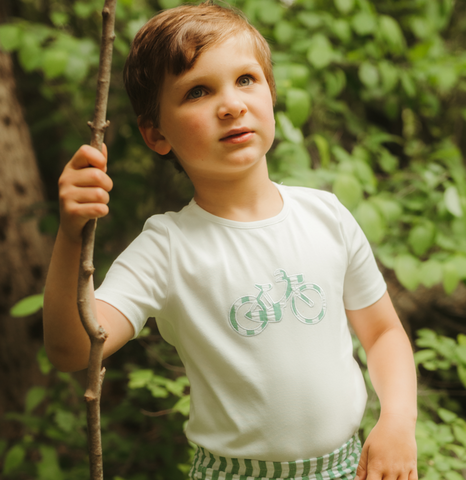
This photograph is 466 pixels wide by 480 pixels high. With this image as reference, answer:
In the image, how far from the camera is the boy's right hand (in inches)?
20.8

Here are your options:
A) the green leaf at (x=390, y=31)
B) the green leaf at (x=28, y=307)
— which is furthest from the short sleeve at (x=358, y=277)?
the green leaf at (x=390, y=31)

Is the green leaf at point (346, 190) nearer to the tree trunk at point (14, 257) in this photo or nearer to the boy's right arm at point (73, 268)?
the boy's right arm at point (73, 268)

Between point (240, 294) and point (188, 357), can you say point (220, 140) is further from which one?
point (188, 357)

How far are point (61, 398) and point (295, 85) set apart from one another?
142 cm

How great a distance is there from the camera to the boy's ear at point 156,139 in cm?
78

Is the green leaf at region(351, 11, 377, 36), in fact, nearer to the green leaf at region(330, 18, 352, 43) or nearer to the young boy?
the green leaf at region(330, 18, 352, 43)

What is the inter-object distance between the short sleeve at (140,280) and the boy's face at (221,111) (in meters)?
0.15

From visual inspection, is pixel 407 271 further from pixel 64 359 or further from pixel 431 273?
pixel 64 359

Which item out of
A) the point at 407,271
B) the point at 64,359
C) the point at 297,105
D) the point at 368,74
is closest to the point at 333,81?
the point at 368,74

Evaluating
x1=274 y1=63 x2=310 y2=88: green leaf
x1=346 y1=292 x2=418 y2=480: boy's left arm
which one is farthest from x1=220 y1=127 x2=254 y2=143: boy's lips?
x1=274 y1=63 x2=310 y2=88: green leaf

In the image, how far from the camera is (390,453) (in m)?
0.67

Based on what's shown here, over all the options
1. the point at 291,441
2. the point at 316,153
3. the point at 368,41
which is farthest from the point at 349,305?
the point at 368,41

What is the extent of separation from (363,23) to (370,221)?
0.82m

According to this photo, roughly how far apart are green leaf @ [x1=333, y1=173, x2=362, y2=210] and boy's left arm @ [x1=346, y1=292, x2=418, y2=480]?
425mm
